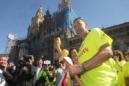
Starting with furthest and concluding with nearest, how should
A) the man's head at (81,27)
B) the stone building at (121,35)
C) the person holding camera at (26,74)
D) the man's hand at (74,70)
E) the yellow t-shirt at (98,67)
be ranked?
1. the stone building at (121,35)
2. the person holding camera at (26,74)
3. the man's head at (81,27)
4. the yellow t-shirt at (98,67)
5. the man's hand at (74,70)

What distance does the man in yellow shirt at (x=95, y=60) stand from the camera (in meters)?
2.77

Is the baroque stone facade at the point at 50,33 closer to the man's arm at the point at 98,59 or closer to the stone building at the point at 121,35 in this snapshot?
the stone building at the point at 121,35

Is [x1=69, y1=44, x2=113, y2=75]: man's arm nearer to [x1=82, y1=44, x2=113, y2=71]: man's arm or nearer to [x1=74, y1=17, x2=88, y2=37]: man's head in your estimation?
[x1=82, y1=44, x2=113, y2=71]: man's arm

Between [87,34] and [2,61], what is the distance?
4661 millimetres

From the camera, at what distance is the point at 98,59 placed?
2.76 m

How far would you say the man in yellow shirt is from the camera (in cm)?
277

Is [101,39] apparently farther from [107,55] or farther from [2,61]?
[2,61]

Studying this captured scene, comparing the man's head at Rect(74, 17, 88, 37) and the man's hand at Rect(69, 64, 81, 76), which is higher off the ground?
the man's head at Rect(74, 17, 88, 37)

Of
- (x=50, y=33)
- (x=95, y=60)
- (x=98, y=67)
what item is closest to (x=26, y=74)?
(x=98, y=67)

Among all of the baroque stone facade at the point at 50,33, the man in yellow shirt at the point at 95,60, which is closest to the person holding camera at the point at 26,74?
the man in yellow shirt at the point at 95,60

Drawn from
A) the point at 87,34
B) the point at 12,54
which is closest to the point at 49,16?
the point at 12,54

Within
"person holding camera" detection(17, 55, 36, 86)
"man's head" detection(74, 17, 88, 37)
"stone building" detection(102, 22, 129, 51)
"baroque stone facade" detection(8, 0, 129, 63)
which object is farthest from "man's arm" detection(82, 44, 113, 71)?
"baroque stone facade" detection(8, 0, 129, 63)

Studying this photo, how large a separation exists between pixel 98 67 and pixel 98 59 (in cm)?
15

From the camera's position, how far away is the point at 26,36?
5088 centimetres
